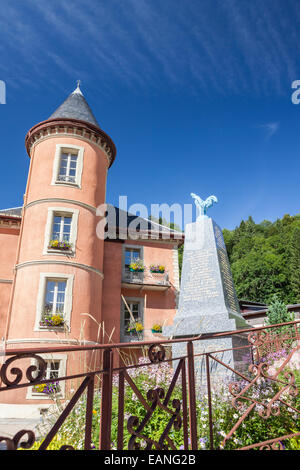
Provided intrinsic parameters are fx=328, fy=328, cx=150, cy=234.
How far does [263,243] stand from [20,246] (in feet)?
116

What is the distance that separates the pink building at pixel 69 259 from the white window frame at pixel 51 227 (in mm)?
42

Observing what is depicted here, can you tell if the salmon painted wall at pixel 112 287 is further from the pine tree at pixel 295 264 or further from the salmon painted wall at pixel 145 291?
the pine tree at pixel 295 264

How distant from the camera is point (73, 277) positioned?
13531 mm

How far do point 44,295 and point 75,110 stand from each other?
30.0 ft

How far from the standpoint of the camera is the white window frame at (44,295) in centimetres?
1255

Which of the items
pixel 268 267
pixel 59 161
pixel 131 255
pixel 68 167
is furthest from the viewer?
pixel 268 267

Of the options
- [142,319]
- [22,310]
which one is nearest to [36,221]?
[22,310]

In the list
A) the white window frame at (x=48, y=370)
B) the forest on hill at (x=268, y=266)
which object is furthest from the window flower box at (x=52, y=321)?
the forest on hill at (x=268, y=266)

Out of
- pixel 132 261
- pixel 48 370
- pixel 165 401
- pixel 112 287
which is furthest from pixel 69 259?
pixel 165 401

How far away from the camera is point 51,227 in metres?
14.2

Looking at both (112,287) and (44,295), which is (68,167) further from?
(112,287)

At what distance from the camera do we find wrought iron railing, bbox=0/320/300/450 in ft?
6.17
